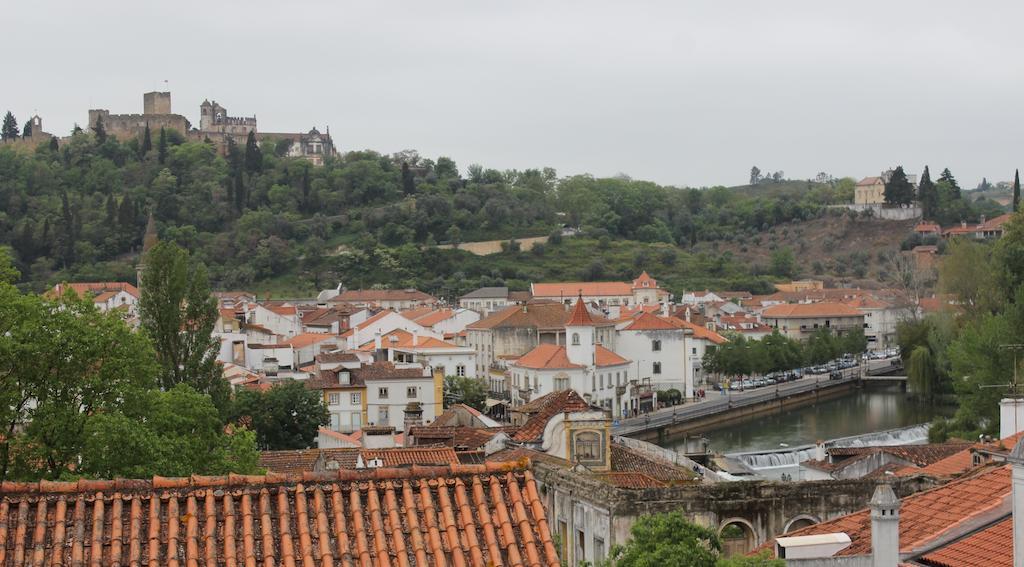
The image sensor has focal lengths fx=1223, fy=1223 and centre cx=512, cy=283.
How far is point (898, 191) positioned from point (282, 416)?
108m

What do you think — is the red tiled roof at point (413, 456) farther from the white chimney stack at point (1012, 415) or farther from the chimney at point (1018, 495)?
the chimney at point (1018, 495)

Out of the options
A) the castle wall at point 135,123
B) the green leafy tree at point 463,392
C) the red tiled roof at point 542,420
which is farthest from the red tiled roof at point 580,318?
the castle wall at point 135,123

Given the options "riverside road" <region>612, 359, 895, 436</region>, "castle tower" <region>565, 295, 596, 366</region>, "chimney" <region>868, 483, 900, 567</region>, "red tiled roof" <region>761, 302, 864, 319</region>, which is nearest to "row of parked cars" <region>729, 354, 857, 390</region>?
→ "riverside road" <region>612, 359, 895, 436</region>

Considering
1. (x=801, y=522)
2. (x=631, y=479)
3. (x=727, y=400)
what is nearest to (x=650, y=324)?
(x=727, y=400)

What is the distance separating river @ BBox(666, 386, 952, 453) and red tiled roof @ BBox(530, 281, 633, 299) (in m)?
33.3

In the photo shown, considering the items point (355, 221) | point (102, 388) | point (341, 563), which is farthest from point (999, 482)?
point (355, 221)

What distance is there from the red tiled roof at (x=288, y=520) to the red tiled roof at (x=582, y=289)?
287 ft

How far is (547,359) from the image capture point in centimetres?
5519

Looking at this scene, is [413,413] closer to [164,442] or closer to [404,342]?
[404,342]

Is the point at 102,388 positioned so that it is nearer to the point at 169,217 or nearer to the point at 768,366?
the point at 768,366

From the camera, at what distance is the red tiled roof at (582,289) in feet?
313

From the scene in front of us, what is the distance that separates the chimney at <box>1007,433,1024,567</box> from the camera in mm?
7266

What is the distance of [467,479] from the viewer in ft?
A: 22.5

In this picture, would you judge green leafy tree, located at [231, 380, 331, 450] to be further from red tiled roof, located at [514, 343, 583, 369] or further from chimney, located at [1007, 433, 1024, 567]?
chimney, located at [1007, 433, 1024, 567]
